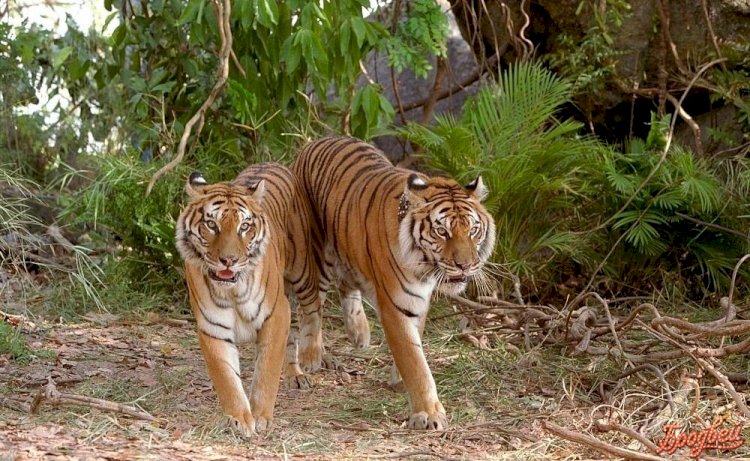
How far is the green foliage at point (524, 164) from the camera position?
23.2 ft

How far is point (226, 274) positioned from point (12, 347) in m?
1.72

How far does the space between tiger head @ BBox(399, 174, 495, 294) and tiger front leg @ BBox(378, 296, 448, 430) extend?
0.77 feet

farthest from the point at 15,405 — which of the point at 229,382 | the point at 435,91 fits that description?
the point at 435,91

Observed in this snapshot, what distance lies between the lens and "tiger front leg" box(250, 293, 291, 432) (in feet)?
15.7

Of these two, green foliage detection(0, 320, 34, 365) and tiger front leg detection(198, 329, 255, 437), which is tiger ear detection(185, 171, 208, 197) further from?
green foliage detection(0, 320, 34, 365)

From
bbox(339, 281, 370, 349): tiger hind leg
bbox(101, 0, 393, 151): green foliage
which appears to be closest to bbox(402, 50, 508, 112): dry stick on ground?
bbox(101, 0, 393, 151): green foliage

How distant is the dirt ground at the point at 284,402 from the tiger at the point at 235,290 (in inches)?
5.8

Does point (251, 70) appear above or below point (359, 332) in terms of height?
above

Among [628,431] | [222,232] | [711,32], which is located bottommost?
[628,431]

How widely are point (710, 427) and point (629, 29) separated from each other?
4451 millimetres

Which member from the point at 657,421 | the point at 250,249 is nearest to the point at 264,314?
the point at 250,249

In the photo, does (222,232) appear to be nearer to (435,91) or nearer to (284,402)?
(284,402)

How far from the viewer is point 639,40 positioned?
27.5ft

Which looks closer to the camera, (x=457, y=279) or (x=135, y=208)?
(x=457, y=279)
